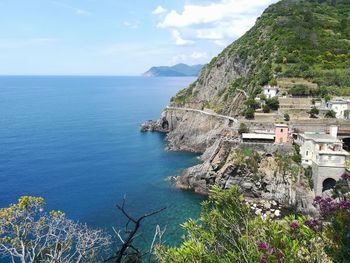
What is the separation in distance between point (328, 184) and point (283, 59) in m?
40.9

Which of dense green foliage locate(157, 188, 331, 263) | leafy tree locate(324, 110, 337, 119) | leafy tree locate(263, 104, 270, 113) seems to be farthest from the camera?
leafy tree locate(263, 104, 270, 113)

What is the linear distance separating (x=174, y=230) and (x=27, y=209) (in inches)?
901

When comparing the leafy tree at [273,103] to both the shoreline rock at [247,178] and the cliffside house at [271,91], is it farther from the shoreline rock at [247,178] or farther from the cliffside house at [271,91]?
the shoreline rock at [247,178]

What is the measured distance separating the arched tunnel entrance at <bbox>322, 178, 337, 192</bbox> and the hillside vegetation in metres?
28.5

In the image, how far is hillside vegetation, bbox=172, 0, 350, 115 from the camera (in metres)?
68.1

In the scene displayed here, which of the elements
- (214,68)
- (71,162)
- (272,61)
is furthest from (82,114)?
(272,61)

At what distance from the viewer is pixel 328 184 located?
38594 millimetres

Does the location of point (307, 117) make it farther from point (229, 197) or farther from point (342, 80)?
point (229, 197)

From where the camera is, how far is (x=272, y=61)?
75.6 m

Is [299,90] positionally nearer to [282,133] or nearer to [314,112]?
[314,112]

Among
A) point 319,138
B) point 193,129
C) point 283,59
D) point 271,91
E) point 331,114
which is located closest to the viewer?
point 319,138

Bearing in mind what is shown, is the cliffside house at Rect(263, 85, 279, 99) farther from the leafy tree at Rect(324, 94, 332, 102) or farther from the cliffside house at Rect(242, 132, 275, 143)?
the cliffside house at Rect(242, 132, 275, 143)

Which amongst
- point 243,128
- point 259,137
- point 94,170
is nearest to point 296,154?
point 259,137

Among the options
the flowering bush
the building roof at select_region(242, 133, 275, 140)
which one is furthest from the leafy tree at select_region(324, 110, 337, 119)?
the flowering bush
